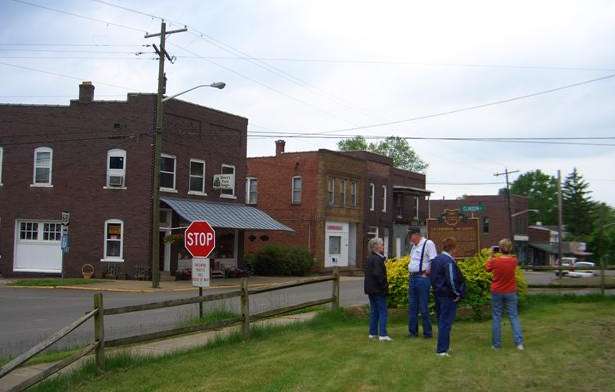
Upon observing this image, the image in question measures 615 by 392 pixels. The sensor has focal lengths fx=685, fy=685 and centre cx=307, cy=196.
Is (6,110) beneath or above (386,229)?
above

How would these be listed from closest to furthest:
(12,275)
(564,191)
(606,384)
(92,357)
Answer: (606,384) < (92,357) < (12,275) < (564,191)

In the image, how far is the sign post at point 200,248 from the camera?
42.9 ft

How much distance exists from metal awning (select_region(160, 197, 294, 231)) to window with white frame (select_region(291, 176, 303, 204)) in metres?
6.05

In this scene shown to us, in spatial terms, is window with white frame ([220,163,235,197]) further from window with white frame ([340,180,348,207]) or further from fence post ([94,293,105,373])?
fence post ([94,293,105,373])

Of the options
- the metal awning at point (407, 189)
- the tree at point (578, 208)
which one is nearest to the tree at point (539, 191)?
the tree at point (578, 208)

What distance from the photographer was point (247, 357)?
9570 mm

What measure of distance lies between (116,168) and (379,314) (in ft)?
74.7

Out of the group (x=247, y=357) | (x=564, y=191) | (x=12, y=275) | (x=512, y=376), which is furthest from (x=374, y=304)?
(x=564, y=191)

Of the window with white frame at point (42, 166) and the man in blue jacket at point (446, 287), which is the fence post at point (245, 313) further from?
the window with white frame at point (42, 166)

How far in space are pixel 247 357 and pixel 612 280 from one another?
42.2 ft

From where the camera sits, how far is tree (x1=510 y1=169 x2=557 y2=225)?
113m

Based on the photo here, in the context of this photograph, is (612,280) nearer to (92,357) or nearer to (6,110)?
(92,357)

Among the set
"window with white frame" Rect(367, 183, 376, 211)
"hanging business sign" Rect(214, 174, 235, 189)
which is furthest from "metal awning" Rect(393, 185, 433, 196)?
"hanging business sign" Rect(214, 174, 235, 189)

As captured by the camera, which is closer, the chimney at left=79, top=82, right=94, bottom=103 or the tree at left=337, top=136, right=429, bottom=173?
the chimney at left=79, top=82, right=94, bottom=103
